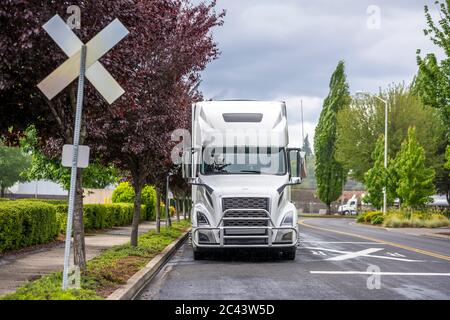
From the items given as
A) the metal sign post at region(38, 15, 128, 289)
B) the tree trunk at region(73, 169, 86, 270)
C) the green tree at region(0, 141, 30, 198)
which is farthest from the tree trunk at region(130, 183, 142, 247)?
the green tree at region(0, 141, 30, 198)

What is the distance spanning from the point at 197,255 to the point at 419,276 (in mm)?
5503

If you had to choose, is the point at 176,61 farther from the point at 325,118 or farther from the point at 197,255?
the point at 325,118

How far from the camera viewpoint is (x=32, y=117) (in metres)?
10.9

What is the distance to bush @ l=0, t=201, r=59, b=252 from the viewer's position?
14617 millimetres

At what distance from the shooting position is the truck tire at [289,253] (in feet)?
50.4

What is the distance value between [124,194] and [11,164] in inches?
1716

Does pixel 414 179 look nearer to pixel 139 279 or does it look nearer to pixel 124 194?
pixel 124 194

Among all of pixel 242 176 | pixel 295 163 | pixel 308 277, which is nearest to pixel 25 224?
pixel 242 176

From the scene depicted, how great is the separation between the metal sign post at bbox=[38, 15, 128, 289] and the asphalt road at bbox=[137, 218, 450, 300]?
8.16 ft
